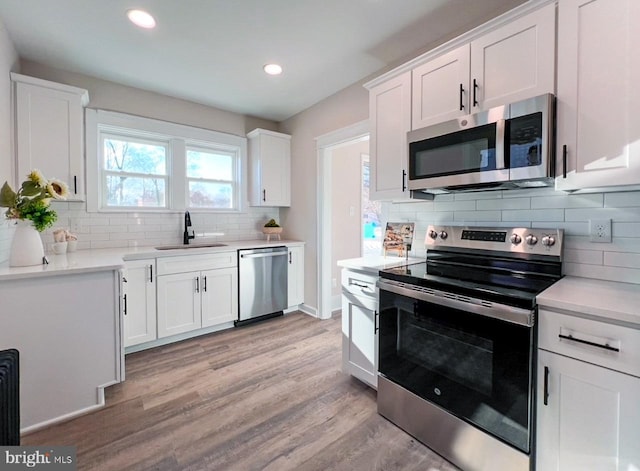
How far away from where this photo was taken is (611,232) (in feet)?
4.90

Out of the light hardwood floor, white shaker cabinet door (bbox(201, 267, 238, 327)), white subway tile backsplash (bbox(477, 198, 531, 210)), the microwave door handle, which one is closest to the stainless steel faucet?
white shaker cabinet door (bbox(201, 267, 238, 327))

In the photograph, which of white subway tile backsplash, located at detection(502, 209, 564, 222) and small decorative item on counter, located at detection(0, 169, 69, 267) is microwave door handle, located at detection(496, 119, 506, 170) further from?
small decorative item on counter, located at detection(0, 169, 69, 267)

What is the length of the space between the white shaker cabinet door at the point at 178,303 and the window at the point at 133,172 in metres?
1.03

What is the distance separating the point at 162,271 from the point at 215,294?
23.2 inches

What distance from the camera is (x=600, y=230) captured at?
1522mm

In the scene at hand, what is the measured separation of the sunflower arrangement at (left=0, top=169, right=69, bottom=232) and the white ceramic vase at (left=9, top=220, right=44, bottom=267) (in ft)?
0.25

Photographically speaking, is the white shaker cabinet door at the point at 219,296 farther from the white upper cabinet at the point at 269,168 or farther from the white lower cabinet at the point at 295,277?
the white upper cabinet at the point at 269,168

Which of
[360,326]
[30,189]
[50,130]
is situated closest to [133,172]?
[50,130]

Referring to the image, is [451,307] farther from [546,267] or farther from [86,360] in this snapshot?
[86,360]

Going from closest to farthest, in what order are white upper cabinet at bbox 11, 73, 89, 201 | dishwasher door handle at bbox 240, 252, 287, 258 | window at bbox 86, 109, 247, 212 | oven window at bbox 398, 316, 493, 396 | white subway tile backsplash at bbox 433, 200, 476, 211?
oven window at bbox 398, 316, 493, 396
white subway tile backsplash at bbox 433, 200, 476, 211
white upper cabinet at bbox 11, 73, 89, 201
window at bbox 86, 109, 247, 212
dishwasher door handle at bbox 240, 252, 287, 258

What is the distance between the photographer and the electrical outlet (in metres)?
1.50

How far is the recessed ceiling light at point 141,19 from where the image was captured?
1999 millimetres

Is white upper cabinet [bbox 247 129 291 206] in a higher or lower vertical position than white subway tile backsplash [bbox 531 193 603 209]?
higher

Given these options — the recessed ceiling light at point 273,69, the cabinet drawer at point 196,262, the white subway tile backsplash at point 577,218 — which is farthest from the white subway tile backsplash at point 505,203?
the cabinet drawer at point 196,262
